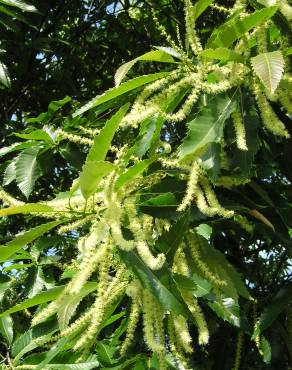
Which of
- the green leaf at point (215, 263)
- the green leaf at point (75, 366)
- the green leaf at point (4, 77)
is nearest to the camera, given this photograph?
the green leaf at point (215, 263)

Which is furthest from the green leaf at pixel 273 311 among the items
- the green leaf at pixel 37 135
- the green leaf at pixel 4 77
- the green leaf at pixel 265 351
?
the green leaf at pixel 4 77

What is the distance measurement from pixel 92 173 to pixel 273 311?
1.04 m

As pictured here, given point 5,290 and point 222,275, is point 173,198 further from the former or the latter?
point 5,290

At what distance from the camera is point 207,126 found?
4.91 ft

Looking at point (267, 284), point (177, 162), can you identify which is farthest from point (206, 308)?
point (177, 162)

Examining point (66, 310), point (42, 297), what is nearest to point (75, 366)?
point (42, 297)

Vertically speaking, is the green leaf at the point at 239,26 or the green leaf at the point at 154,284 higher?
the green leaf at the point at 239,26

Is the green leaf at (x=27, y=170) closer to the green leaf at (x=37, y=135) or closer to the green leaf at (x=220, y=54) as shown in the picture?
the green leaf at (x=37, y=135)

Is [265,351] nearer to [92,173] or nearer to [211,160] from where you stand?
[211,160]

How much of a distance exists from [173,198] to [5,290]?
1228 mm

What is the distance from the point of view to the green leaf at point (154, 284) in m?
1.32

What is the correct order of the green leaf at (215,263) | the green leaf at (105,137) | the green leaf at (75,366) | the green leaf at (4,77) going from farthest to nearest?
the green leaf at (4,77)
the green leaf at (75,366)
the green leaf at (215,263)
the green leaf at (105,137)

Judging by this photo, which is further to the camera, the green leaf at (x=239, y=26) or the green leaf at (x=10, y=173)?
the green leaf at (x=10, y=173)

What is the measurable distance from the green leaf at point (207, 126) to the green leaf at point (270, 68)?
6.4 inches
